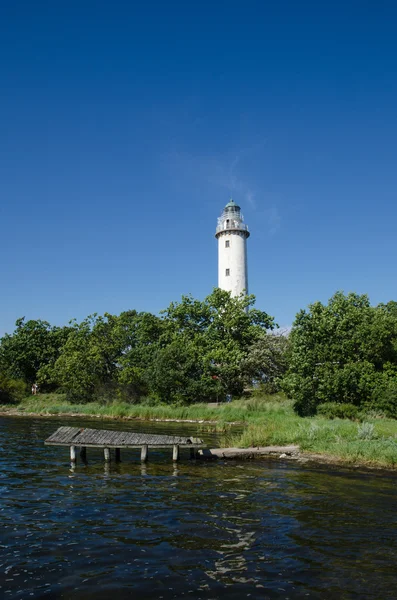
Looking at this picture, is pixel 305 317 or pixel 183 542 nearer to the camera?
pixel 183 542

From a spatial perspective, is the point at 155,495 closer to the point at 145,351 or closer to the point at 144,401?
the point at 144,401

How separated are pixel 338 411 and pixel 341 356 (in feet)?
15.3

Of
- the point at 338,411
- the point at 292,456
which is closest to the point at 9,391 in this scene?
the point at 338,411

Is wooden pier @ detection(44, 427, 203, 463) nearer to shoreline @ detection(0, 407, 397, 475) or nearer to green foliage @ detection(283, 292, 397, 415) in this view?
shoreline @ detection(0, 407, 397, 475)

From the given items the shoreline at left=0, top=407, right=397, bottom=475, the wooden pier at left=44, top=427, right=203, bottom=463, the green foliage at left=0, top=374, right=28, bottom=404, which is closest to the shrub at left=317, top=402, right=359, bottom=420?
the shoreline at left=0, top=407, right=397, bottom=475

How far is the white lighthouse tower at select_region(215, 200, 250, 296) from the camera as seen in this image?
63.4 meters

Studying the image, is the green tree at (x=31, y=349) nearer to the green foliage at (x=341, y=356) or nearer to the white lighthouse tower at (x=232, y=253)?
the white lighthouse tower at (x=232, y=253)

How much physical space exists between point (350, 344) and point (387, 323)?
3.31 m

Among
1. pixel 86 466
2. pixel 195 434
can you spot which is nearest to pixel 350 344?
pixel 195 434

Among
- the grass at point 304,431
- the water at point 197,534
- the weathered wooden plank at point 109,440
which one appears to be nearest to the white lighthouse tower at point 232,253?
the grass at point 304,431

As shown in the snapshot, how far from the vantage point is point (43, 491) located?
13.9m

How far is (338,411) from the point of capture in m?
32.1

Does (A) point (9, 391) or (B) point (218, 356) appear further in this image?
(A) point (9, 391)

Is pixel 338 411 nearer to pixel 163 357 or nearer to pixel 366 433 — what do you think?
pixel 366 433
